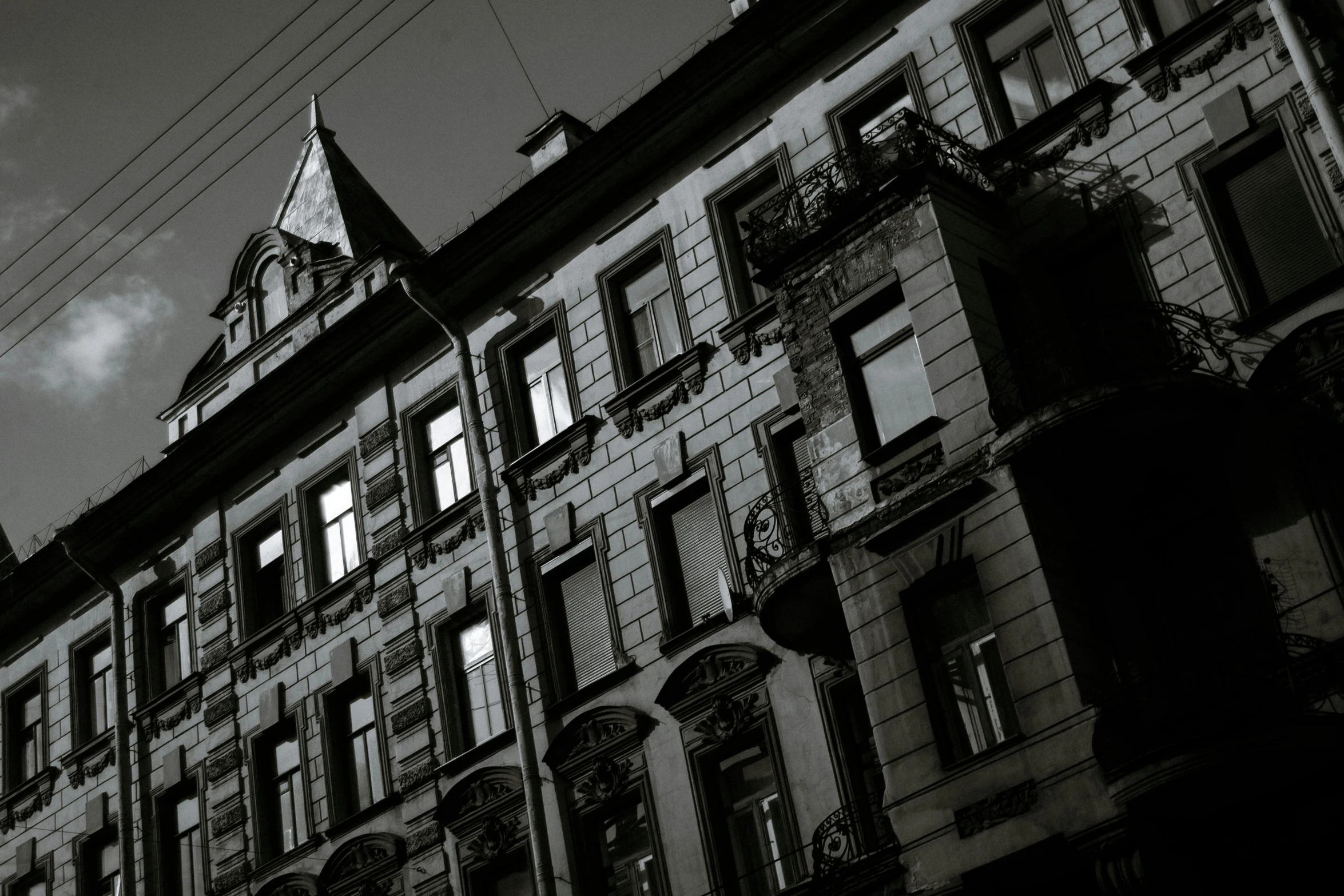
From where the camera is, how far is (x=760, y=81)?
826 inches

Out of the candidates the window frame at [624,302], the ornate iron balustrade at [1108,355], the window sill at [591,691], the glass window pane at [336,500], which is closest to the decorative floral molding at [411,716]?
Result: the window sill at [591,691]

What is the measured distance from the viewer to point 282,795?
23594mm

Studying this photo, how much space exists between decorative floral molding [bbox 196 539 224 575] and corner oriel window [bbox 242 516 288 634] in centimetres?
48

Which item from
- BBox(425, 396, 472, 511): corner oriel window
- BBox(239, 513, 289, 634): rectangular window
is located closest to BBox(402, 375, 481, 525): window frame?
BBox(425, 396, 472, 511): corner oriel window

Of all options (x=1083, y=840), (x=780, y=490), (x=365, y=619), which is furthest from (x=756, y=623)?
(x=365, y=619)

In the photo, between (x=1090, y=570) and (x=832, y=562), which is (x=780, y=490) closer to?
(x=832, y=562)

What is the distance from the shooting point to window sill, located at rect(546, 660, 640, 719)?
19641mm

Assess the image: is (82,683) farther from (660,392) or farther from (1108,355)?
(1108,355)

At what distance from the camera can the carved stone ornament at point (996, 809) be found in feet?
46.9

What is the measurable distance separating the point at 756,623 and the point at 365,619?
6.95 m

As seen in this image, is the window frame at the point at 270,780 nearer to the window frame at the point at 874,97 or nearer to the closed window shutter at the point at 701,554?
the closed window shutter at the point at 701,554

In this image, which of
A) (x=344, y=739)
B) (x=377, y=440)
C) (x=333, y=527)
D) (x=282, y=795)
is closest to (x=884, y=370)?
(x=377, y=440)

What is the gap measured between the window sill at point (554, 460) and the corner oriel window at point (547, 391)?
0.33 m

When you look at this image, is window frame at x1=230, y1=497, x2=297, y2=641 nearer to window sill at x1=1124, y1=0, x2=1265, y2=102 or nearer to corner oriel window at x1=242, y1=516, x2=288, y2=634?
corner oriel window at x1=242, y1=516, x2=288, y2=634
